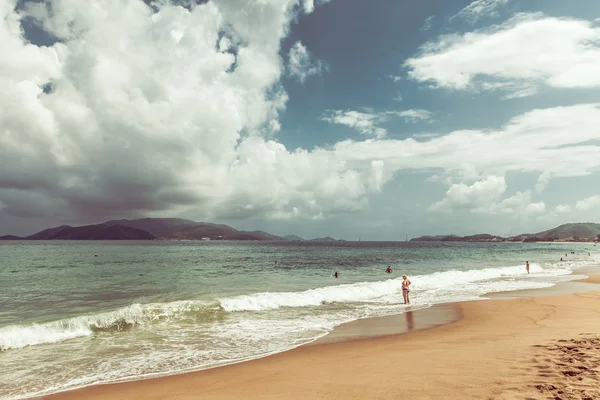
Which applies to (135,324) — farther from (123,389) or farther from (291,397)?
(291,397)

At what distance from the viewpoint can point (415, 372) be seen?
9023 mm

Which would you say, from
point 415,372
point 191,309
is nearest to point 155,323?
point 191,309

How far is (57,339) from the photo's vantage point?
15125 mm

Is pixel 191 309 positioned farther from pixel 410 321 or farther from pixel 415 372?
pixel 415 372

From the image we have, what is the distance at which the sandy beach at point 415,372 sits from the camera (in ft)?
25.2

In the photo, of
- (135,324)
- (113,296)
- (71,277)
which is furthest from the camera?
(71,277)

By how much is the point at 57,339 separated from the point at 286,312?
11105 millimetres

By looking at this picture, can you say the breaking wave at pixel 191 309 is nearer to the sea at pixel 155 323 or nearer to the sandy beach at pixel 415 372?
the sea at pixel 155 323

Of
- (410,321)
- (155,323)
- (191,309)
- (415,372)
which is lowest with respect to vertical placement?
(410,321)

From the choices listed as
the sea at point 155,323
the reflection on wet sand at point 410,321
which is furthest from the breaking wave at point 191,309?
the reflection on wet sand at point 410,321

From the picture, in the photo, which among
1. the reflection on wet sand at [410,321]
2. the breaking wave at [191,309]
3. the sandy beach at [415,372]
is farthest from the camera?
the reflection on wet sand at [410,321]

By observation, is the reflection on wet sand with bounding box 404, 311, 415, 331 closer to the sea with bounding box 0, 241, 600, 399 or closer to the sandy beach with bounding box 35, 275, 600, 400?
the sea with bounding box 0, 241, 600, 399

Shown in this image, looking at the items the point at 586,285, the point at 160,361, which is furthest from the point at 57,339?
the point at 586,285

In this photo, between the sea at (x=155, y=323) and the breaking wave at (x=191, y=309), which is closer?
the sea at (x=155, y=323)
